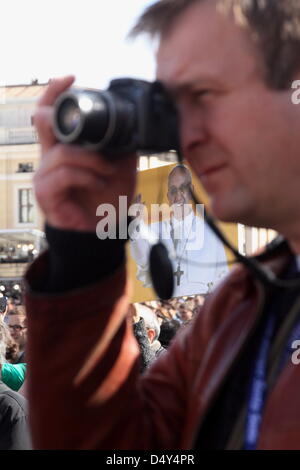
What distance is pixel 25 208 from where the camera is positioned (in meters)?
36.1

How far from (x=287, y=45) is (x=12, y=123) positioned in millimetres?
35269

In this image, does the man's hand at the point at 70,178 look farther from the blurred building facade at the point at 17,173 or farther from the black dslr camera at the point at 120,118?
the blurred building facade at the point at 17,173

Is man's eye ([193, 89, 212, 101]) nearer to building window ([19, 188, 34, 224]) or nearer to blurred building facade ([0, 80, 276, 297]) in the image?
blurred building facade ([0, 80, 276, 297])

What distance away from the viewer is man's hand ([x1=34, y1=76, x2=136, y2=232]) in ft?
3.76

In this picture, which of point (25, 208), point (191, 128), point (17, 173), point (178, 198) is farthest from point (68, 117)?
point (17, 173)

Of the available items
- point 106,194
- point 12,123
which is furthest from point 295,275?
point 12,123

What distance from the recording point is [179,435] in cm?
128

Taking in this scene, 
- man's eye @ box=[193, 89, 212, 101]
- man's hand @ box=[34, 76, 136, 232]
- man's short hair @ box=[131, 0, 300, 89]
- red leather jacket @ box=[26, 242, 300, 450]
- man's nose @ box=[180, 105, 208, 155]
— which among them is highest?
man's short hair @ box=[131, 0, 300, 89]

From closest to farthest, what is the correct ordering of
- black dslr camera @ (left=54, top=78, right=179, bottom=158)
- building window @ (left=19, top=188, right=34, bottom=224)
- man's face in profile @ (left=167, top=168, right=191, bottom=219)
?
black dslr camera @ (left=54, top=78, right=179, bottom=158) < man's face in profile @ (left=167, top=168, right=191, bottom=219) < building window @ (left=19, top=188, right=34, bottom=224)

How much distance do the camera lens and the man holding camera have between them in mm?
34

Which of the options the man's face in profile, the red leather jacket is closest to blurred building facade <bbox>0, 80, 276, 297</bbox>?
the man's face in profile

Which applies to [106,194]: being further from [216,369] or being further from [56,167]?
[216,369]

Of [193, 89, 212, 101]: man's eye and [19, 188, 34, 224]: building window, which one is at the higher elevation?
[19, 188, 34, 224]: building window
